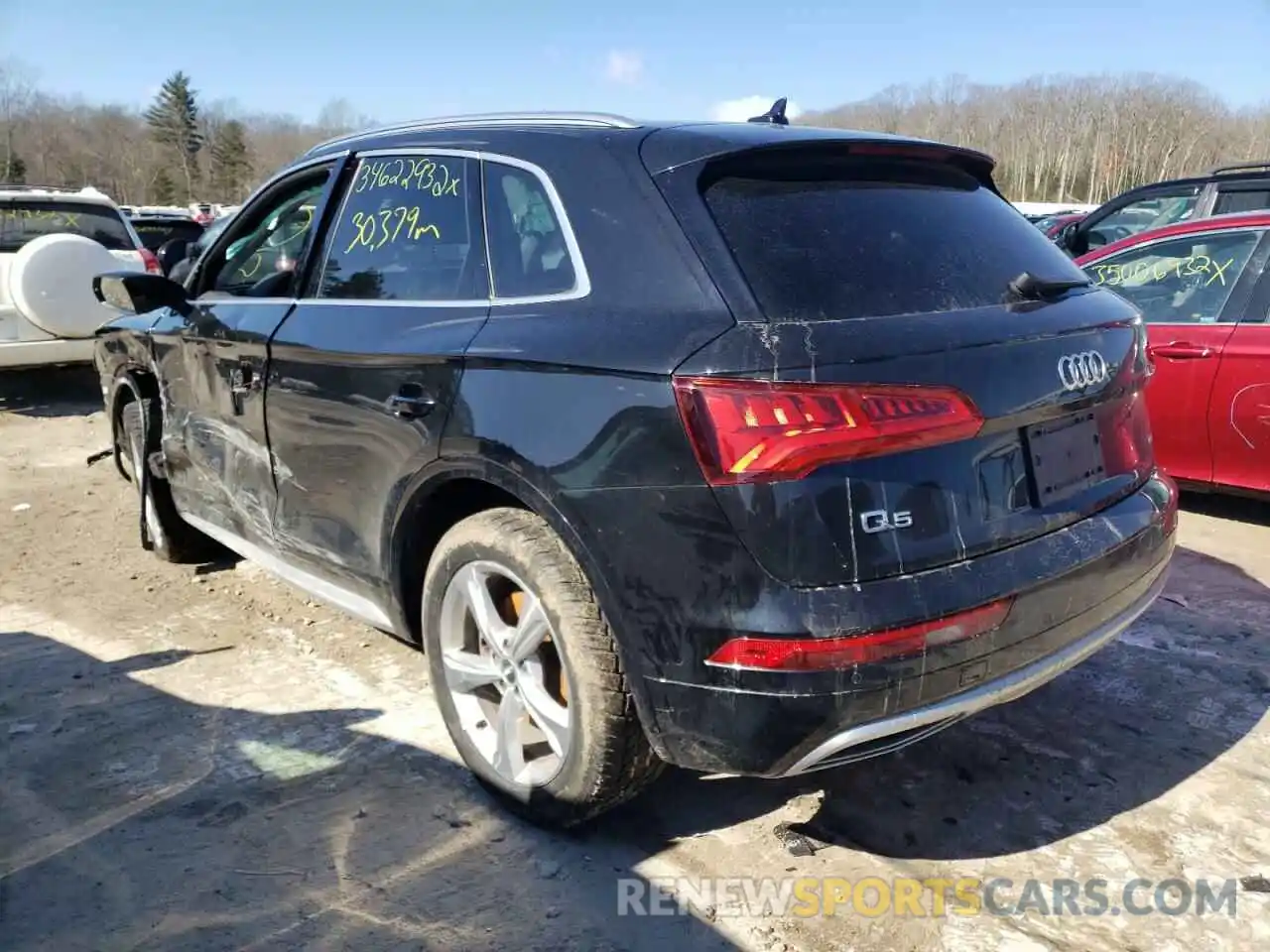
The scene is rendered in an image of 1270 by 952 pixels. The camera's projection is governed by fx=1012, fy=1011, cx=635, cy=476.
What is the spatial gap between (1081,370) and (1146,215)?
378 inches

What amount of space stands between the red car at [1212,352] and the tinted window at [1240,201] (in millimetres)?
4384

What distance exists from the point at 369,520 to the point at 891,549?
166cm

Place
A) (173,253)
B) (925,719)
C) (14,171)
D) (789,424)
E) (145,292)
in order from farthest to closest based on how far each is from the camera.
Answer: (14,171)
(173,253)
(145,292)
(925,719)
(789,424)

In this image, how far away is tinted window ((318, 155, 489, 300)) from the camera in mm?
2822

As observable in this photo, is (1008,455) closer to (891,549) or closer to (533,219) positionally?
(891,549)

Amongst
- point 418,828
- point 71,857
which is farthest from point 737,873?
point 71,857

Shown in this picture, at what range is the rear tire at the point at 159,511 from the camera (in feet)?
15.0

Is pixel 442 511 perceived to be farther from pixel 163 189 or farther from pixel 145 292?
pixel 163 189

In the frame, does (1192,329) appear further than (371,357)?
Yes

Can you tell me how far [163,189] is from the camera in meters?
71.8

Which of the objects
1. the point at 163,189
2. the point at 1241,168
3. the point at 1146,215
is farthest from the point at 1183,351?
the point at 163,189

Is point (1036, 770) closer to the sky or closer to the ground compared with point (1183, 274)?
closer to the ground

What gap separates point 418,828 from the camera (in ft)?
8.93

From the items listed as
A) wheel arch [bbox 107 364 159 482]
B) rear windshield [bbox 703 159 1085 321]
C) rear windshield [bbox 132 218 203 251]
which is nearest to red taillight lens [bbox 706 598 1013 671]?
rear windshield [bbox 703 159 1085 321]
